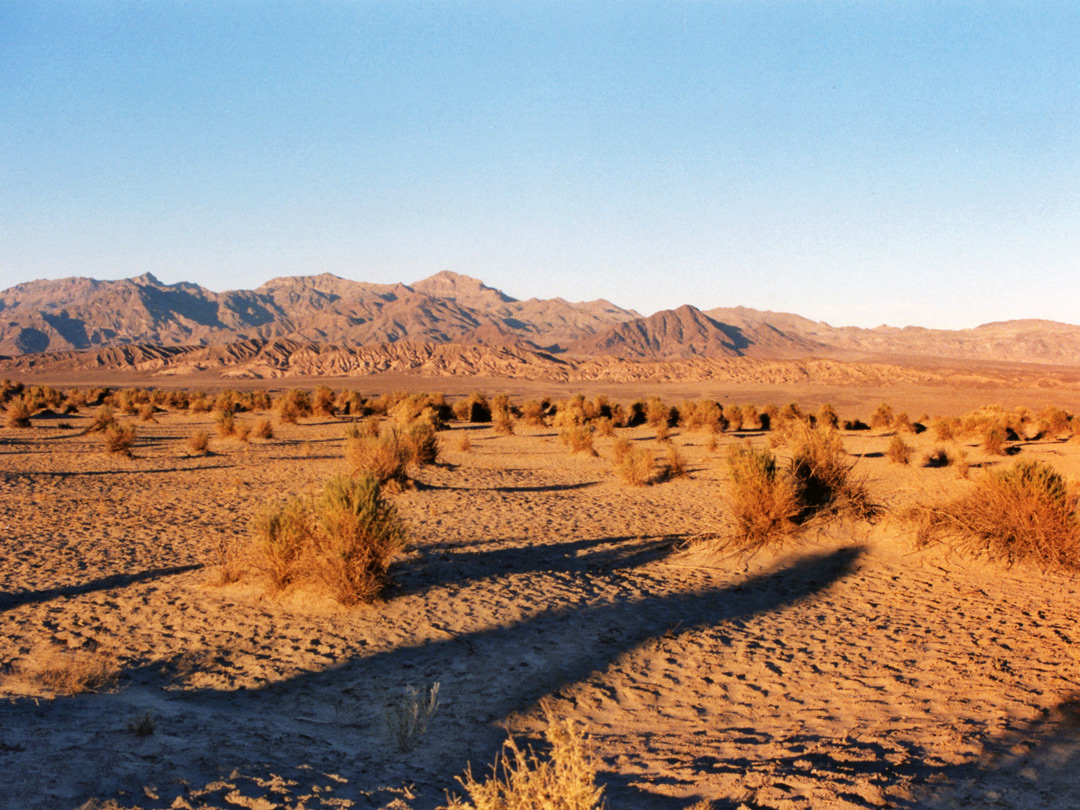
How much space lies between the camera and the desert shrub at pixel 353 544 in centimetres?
767

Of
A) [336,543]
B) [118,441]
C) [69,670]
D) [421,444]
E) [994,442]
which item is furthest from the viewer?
[994,442]

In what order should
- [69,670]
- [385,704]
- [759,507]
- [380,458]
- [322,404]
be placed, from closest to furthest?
[385,704]
[69,670]
[759,507]
[380,458]
[322,404]

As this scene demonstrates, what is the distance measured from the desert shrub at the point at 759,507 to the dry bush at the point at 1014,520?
5.89 feet

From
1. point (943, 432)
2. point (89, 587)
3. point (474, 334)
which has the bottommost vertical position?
point (89, 587)

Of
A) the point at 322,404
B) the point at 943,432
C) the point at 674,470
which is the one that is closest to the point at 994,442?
the point at 943,432

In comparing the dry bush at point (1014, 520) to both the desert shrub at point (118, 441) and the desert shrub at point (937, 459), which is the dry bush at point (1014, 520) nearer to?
the desert shrub at point (937, 459)

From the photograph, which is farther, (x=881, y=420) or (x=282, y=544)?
(x=881, y=420)

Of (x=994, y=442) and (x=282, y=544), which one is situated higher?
(x=994, y=442)

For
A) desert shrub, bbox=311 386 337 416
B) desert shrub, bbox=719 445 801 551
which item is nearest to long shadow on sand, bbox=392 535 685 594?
desert shrub, bbox=719 445 801 551

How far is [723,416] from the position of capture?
33875 millimetres

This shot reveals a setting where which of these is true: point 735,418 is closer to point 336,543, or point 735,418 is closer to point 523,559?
point 523,559

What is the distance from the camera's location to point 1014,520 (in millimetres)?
9312

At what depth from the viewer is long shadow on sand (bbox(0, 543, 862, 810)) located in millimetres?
4324

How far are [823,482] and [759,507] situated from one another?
150 cm
